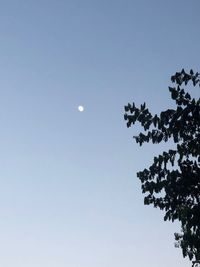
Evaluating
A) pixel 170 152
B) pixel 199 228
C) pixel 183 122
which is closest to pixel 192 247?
pixel 199 228

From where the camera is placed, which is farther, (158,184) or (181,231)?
(181,231)

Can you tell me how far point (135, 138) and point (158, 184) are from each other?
212cm

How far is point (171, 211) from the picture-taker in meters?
16.1

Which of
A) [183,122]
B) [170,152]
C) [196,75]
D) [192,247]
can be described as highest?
[196,75]

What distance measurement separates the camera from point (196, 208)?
15.6 meters

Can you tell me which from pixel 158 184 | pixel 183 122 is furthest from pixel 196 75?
pixel 158 184

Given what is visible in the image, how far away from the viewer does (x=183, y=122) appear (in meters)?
16.0

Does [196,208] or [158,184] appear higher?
[158,184]

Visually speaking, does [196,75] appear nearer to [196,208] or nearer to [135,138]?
[135,138]

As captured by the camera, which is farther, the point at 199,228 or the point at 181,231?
the point at 181,231

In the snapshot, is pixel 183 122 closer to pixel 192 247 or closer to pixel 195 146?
pixel 195 146

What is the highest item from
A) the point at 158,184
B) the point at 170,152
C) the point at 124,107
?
the point at 124,107

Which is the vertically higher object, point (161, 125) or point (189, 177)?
point (161, 125)

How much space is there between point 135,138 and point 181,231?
432 centimetres
